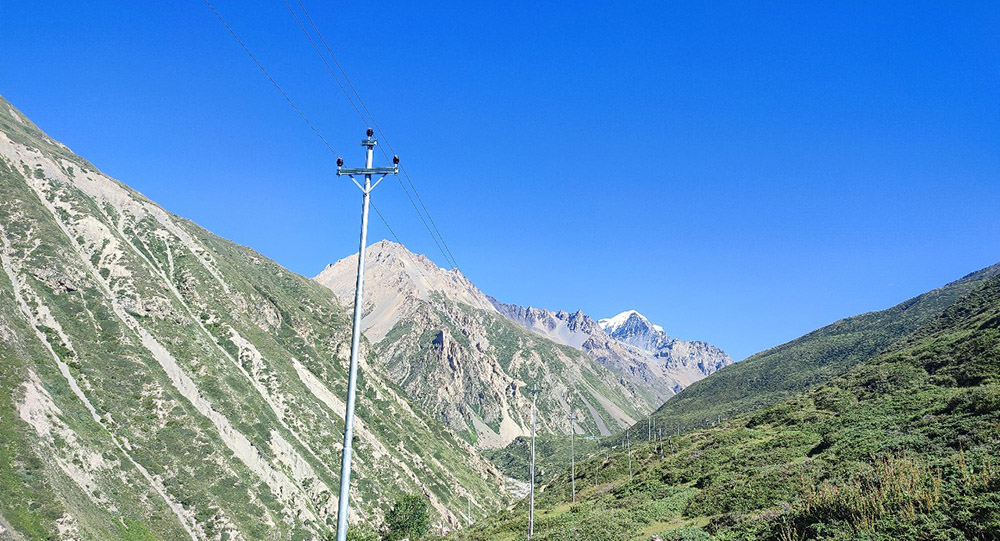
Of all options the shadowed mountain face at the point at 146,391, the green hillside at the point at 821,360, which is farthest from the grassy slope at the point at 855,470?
the green hillside at the point at 821,360

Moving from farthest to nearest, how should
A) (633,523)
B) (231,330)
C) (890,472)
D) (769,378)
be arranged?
(769,378) < (231,330) < (633,523) < (890,472)

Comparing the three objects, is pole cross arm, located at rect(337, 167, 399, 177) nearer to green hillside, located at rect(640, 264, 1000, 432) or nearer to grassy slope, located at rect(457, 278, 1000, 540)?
grassy slope, located at rect(457, 278, 1000, 540)

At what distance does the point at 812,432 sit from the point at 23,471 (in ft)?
286

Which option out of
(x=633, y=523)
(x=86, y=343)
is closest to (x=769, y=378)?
(x=633, y=523)

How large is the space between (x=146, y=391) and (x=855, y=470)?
107 m

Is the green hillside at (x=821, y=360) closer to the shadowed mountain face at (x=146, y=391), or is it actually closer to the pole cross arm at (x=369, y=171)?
the shadowed mountain face at (x=146, y=391)

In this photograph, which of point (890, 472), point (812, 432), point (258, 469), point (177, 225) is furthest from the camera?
point (177, 225)

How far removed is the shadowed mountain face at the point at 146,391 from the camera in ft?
234

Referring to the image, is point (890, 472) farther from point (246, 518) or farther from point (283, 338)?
point (283, 338)

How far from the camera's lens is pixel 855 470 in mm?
28953

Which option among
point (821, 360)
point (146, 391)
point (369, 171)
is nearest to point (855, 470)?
point (369, 171)

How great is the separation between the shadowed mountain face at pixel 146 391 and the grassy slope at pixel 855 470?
176ft

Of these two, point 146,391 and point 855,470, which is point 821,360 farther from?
point 146,391

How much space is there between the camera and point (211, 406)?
104 metres
